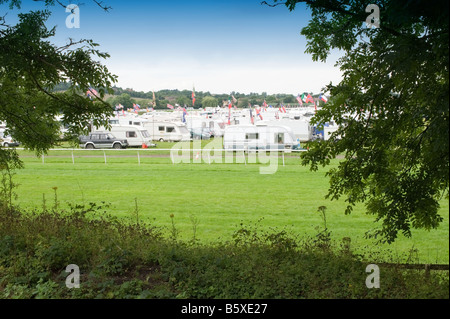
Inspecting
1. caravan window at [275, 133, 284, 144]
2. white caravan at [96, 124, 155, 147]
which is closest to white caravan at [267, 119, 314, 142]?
caravan window at [275, 133, 284, 144]

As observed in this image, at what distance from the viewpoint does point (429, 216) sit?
4.09 meters

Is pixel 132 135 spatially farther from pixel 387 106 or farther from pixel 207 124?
pixel 387 106

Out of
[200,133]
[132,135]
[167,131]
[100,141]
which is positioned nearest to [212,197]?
[100,141]

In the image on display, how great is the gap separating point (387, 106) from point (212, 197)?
7.57 metres

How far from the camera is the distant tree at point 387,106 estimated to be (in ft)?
11.2

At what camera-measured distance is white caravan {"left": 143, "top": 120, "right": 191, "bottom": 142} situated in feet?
107

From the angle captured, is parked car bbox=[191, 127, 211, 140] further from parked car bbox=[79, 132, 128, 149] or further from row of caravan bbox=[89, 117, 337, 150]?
parked car bbox=[79, 132, 128, 149]

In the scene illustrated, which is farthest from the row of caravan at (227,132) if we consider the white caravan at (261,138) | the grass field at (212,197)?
the grass field at (212,197)

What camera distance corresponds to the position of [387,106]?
4.04 m

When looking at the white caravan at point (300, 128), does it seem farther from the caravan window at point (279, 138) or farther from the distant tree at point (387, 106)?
the distant tree at point (387, 106)

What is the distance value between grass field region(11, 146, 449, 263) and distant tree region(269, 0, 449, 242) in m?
1.38

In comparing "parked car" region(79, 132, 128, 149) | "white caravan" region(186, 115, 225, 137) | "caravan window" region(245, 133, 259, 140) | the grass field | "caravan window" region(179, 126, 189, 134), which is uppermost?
"white caravan" region(186, 115, 225, 137)

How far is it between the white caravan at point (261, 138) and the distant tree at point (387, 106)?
16.0 metres
